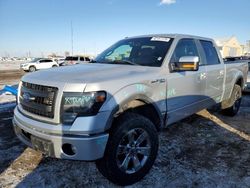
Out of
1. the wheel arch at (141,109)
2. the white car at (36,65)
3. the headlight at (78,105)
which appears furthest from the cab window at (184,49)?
the white car at (36,65)

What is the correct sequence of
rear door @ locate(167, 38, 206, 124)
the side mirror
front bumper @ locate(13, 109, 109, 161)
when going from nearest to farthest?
front bumper @ locate(13, 109, 109, 161)
the side mirror
rear door @ locate(167, 38, 206, 124)

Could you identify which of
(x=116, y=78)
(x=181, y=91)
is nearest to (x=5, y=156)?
(x=116, y=78)

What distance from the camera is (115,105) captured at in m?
2.82

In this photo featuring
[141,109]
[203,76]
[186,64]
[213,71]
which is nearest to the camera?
[141,109]

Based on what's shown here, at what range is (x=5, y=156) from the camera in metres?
3.89

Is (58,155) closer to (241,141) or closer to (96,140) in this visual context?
(96,140)

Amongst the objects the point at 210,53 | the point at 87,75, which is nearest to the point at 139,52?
the point at 87,75

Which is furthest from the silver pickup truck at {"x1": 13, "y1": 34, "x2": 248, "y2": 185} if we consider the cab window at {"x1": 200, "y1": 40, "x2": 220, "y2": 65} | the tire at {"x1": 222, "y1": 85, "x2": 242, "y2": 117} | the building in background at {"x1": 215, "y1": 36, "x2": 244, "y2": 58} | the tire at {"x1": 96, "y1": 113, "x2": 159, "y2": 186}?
the building in background at {"x1": 215, "y1": 36, "x2": 244, "y2": 58}

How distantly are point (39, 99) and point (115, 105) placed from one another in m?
0.87

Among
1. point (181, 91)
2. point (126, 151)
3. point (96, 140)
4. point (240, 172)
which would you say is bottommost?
point (240, 172)

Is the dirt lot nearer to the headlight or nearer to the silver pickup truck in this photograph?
the silver pickup truck

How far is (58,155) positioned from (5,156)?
1.62 meters

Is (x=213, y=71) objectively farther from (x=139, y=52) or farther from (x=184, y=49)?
(x=139, y=52)

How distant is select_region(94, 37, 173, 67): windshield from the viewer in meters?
3.87
